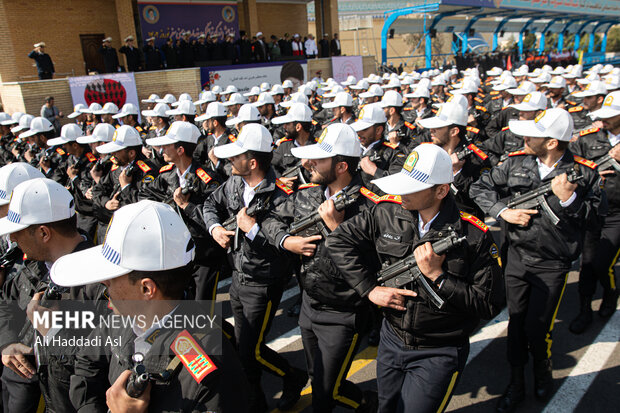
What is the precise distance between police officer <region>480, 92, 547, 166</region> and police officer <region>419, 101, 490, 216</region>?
976mm

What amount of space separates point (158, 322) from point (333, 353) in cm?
169

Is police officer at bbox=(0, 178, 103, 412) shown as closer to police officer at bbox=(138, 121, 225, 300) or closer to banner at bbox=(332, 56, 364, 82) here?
police officer at bbox=(138, 121, 225, 300)

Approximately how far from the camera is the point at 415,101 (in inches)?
414

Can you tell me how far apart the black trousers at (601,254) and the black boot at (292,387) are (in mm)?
3306

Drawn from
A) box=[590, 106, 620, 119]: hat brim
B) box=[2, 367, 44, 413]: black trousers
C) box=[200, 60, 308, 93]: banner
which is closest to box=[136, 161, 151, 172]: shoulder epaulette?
box=[2, 367, 44, 413]: black trousers

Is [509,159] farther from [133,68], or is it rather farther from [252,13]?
[252,13]

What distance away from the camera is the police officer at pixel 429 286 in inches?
104

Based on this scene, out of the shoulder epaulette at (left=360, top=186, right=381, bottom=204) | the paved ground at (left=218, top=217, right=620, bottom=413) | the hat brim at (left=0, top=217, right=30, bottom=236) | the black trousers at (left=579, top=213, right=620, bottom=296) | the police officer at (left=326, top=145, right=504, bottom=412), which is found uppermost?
the hat brim at (left=0, top=217, right=30, bottom=236)

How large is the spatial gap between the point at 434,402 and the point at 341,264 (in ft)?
3.38

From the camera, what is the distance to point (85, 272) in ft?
6.41

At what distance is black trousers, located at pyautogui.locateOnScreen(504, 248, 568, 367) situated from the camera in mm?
3738

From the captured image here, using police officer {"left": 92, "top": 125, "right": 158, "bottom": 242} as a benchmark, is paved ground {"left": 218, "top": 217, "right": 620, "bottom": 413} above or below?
below

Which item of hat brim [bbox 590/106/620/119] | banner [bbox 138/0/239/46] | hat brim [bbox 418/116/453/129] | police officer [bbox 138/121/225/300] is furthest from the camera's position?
banner [bbox 138/0/239/46]

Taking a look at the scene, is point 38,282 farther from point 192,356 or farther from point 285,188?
point 285,188
